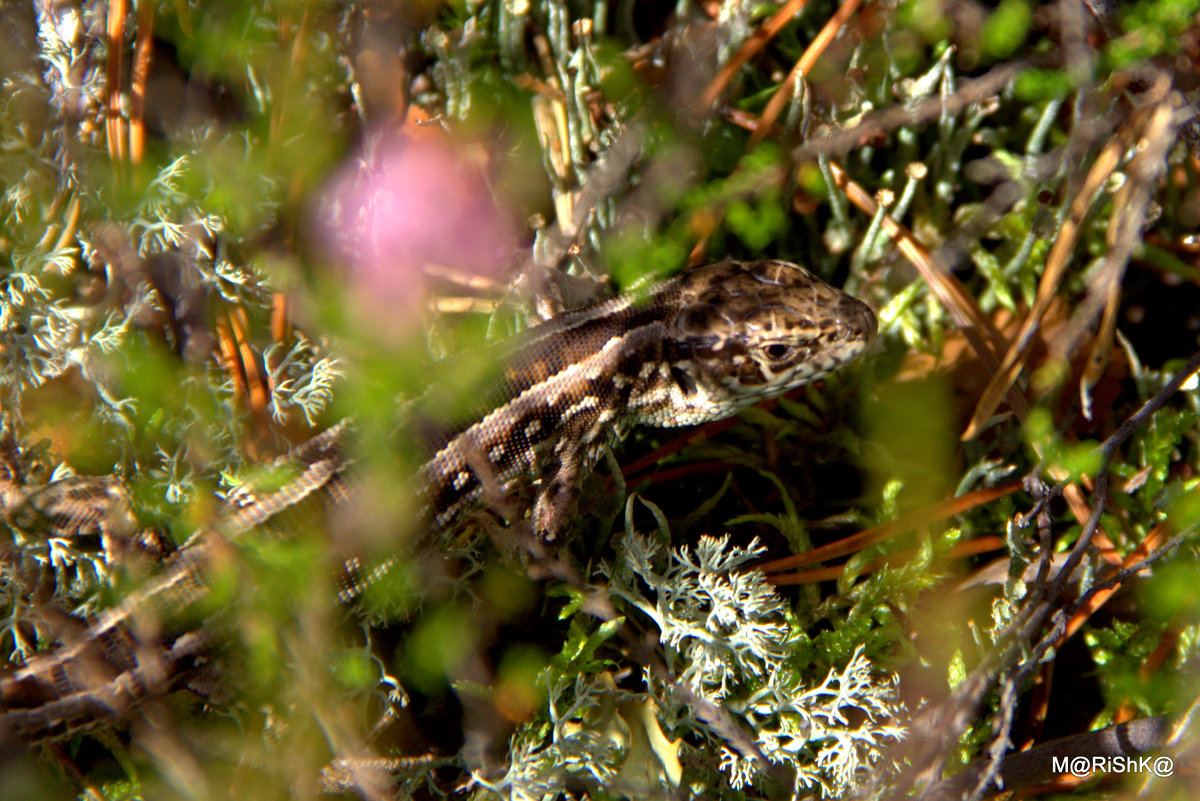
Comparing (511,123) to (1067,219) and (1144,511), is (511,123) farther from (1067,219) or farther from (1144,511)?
(1144,511)

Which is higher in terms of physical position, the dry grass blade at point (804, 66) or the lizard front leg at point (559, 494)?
A: the dry grass blade at point (804, 66)

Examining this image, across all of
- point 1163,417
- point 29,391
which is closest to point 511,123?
point 29,391

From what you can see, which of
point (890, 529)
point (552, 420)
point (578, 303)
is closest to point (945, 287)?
point (890, 529)

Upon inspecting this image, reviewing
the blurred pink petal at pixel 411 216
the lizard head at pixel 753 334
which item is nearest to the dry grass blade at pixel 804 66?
the lizard head at pixel 753 334

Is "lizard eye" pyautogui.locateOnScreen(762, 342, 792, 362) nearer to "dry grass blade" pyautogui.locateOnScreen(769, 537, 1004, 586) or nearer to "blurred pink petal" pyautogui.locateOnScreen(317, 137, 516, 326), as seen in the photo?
"dry grass blade" pyautogui.locateOnScreen(769, 537, 1004, 586)

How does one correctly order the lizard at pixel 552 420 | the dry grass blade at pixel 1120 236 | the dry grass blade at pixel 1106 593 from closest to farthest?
1. the dry grass blade at pixel 1120 236
2. the lizard at pixel 552 420
3. the dry grass blade at pixel 1106 593

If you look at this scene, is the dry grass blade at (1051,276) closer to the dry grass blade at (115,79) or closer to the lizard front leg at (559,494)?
the lizard front leg at (559,494)

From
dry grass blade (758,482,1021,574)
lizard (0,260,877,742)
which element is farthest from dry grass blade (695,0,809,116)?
dry grass blade (758,482,1021,574)
